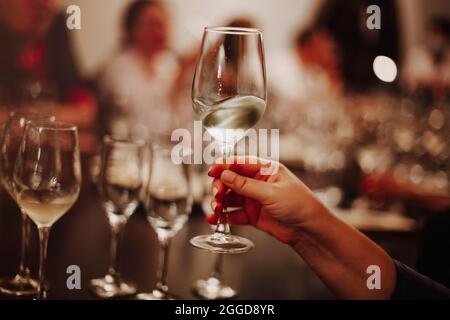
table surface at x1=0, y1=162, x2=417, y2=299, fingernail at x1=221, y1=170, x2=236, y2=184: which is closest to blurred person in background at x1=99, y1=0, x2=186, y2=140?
table surface at x1=0, y1=162, x2=417, y2=299

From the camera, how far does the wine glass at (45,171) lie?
0.81 meters

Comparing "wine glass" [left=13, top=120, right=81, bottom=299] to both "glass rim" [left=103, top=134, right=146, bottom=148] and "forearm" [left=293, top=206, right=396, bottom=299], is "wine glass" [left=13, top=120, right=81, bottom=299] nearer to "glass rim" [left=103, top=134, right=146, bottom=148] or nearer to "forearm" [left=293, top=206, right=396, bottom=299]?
"glass rim" [left=103, top=134, right=146, bottom=148]

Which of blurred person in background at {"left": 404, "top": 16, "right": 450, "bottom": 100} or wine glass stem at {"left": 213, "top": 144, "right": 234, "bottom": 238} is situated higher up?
blurred person in background at {"left": 404, "top": 16, "right": 450, "bottom": 100}

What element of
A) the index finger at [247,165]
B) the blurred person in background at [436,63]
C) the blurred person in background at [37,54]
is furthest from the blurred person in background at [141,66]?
the index finger at [247,165]

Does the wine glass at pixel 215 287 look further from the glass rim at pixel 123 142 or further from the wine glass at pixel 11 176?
the wine glass at pixel 11 176

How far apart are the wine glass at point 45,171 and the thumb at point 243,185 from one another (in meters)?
0.21

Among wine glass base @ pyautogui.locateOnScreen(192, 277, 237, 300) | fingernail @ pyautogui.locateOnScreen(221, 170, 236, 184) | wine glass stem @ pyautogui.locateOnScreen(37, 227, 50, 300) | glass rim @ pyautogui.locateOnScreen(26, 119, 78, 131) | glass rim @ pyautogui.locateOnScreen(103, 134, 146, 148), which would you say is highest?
glass rim @ pyautogui.locateOnScreen(26, 119, 78, 131)

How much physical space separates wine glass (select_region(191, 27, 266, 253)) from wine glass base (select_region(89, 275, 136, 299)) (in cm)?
18

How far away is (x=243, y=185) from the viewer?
0.92 meters

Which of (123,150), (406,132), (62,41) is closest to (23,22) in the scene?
(62,41)

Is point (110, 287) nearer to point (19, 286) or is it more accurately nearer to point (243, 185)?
point (19, 286)

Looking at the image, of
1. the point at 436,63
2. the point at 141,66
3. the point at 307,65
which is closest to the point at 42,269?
the point at 141,66

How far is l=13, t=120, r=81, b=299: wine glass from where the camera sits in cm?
81

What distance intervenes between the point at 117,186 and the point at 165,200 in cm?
8
